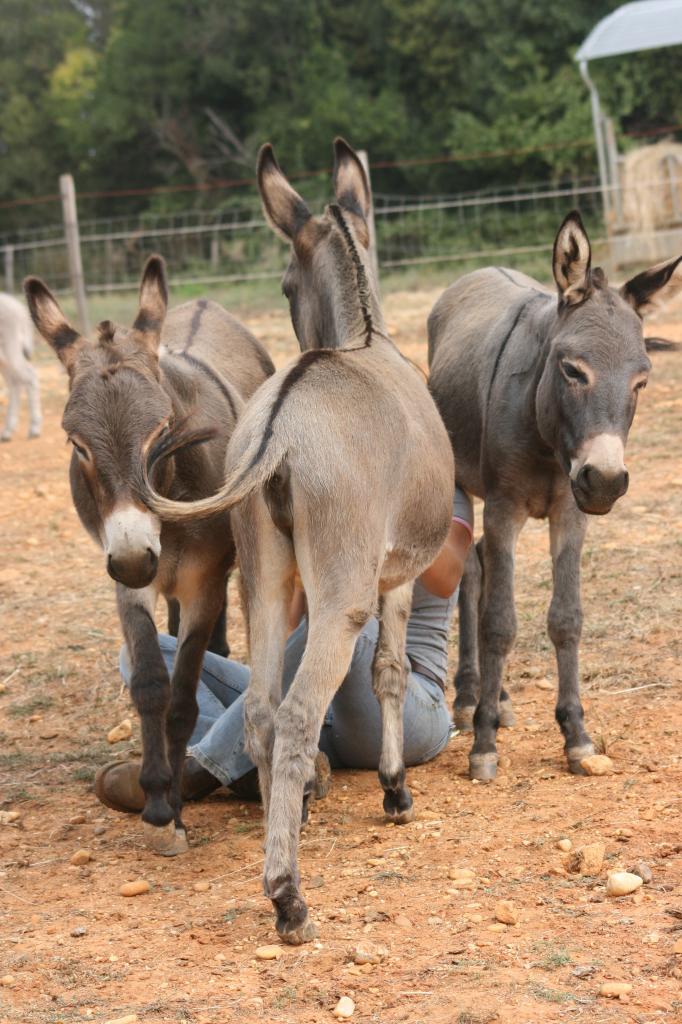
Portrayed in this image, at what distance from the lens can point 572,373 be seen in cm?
408

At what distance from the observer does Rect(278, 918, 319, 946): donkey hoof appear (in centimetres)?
313

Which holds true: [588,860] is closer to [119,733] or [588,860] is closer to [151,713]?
[151,713]

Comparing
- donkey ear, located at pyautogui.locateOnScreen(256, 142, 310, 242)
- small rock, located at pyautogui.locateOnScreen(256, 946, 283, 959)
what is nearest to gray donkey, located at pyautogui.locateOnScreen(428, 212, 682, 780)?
donkey ear, located at pyautogui.locateOnScreen(256, 142, 310, 242)

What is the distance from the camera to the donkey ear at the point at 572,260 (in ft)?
13.6

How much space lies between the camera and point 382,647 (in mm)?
3951

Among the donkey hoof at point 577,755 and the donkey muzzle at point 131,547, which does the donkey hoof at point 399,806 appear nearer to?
the donkey hoof at point 577,755

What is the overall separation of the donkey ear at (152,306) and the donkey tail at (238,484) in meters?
0.90

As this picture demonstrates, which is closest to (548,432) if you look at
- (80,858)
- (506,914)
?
(506,914)

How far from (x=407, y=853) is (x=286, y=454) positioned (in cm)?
131

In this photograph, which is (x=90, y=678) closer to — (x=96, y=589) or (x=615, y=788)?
(x=96, y=589)

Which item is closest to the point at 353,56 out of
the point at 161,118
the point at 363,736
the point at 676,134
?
the point at 161,118

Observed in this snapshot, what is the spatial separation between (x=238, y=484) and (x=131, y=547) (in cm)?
49

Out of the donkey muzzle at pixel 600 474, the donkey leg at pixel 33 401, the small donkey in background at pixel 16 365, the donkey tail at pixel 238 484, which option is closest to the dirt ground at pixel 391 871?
the donkey muzzle at pixel 600 474

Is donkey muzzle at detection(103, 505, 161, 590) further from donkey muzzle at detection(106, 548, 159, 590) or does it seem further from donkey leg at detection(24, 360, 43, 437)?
donkey leg at detection(24, 360, 43, 437)
